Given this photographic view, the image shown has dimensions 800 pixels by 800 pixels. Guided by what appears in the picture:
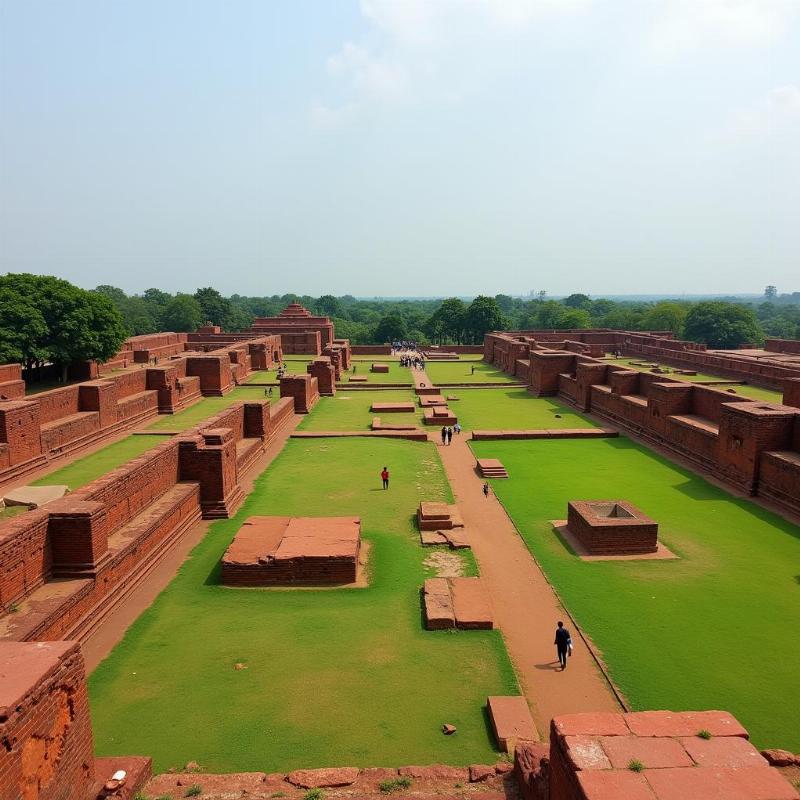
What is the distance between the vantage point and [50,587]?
7.57m

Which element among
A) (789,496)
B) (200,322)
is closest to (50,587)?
(789,496)

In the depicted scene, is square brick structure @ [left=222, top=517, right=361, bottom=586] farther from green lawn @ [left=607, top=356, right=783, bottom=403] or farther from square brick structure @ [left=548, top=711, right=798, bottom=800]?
green lawn @ [left=607, top=356, right=783, bottom=403]

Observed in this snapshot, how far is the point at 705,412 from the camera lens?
53.6 ft

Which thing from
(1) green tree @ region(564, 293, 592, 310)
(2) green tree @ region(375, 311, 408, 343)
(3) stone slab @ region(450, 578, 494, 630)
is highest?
(1) green tree @ region(564, 293, 592, 310)

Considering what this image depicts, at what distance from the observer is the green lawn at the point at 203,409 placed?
1992 cm

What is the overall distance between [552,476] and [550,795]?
1032cm

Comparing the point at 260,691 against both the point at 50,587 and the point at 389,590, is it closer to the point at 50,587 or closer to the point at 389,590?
the point at 389,590

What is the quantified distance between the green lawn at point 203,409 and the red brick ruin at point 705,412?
38.8 ft

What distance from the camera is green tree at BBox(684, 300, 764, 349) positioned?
54594mm

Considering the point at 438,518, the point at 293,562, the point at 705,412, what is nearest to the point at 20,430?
the point at 293,562

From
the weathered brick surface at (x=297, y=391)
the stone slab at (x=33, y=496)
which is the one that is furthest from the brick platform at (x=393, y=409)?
the stone slab at (x=33, y=496)

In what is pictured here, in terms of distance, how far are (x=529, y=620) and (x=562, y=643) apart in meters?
1.13

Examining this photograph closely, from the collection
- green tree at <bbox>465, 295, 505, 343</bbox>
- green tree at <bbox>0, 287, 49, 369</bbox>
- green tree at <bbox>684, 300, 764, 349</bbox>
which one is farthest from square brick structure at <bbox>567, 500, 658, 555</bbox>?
green tree at <bbox>684, 300, 764, 349</bbox>

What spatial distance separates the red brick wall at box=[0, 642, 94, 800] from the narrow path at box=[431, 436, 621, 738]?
403 cm
